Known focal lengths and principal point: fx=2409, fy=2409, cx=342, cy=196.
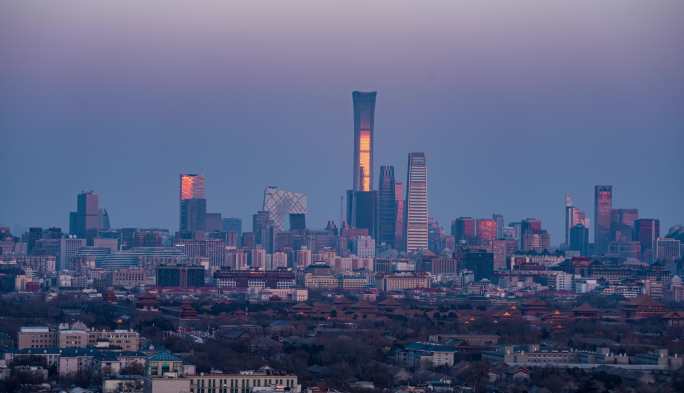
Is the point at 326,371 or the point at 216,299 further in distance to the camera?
the point at 216,299

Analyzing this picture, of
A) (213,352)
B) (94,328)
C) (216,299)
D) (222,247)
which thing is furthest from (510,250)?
(213,352)

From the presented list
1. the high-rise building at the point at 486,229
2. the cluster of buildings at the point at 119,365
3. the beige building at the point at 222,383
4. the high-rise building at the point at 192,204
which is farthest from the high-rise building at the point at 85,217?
the beige building at the point at 222,383

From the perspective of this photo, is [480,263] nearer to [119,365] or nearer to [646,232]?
[646,232]

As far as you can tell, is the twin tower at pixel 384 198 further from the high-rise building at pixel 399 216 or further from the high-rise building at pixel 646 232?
the high-rise building at pixel 646 232

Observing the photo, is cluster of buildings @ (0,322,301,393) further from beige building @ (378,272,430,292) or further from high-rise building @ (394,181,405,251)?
high-rise building @ (394,181,405,251)

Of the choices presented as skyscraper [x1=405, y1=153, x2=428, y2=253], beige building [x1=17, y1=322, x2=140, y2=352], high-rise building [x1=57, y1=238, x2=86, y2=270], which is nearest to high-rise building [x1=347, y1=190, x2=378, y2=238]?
skyscraper [x1=405, y1=153, x2=428, y2=253]

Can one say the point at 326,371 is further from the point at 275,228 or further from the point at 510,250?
the point at 275,228

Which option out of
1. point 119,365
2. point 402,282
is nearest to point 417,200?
point 402,282
